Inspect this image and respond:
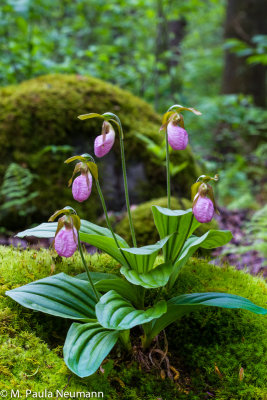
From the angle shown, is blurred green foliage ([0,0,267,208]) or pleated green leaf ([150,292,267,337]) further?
blurred green foliage ([0,0,267,208])

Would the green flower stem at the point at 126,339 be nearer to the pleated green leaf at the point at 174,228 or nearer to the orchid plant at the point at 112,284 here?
the orchid plant at the point at 112,284

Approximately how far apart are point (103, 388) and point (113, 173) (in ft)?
9.19

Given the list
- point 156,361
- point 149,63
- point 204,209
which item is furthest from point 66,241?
point 149,63

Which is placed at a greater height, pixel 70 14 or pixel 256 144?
pixel 70 14

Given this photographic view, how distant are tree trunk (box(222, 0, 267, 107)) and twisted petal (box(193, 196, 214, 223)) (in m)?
7.28

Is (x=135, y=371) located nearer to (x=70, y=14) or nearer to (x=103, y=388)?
(x=103, y=388)

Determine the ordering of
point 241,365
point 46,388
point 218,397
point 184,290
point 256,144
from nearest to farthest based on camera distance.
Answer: point 46,388
point 218,397
point 241,365
point 184,290
point 256,144

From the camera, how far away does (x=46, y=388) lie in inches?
51.8

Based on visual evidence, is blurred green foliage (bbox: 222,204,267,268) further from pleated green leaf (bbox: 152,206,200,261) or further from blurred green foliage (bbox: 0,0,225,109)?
blurred green foliage (bbox: 0,0,225,109)

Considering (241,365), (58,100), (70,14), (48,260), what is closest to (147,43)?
(70,14)

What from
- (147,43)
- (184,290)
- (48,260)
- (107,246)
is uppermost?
(147,43)

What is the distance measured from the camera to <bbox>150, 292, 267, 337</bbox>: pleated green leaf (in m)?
1.46

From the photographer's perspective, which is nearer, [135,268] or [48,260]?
[135,268]

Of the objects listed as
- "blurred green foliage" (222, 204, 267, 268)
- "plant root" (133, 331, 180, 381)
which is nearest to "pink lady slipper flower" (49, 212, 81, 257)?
"plant root" (133, 331, 180, 381)
